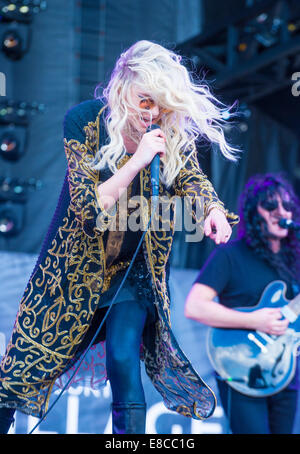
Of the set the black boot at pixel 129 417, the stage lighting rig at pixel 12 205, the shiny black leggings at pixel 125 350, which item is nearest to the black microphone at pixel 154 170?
the shiny black leggings at pixel 125 350

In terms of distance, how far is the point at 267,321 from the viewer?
3.31 m

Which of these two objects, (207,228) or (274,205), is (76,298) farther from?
(274,205)

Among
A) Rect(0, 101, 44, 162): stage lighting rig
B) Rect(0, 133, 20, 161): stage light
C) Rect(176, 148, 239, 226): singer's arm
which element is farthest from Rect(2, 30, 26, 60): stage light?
Rect(176, 148, 239, 226): singer's arm

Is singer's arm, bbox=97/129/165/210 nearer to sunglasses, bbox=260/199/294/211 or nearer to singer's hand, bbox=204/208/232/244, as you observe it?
singer's hand, bbox=204/208/232/244

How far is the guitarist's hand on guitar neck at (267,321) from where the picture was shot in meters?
3.31

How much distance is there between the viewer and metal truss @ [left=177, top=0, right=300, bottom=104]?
480 centimetres

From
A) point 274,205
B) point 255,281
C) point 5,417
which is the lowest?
point 5,417

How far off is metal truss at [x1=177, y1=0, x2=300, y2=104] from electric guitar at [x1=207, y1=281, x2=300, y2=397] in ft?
6.91

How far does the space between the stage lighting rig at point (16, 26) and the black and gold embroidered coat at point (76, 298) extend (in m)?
3.42

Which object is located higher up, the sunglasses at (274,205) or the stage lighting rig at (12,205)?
the stage lighting rig at (12,205)

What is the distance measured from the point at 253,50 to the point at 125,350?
4.17 metres

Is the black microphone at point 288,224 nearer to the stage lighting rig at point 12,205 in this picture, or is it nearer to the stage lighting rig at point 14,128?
the stage lighting rig at point 12,205

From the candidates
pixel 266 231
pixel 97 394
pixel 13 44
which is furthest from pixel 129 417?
pixel 13 44

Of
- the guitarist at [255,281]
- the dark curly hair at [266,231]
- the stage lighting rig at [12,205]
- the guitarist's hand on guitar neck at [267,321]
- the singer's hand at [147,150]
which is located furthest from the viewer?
the stage lighting rig at [12,205]
